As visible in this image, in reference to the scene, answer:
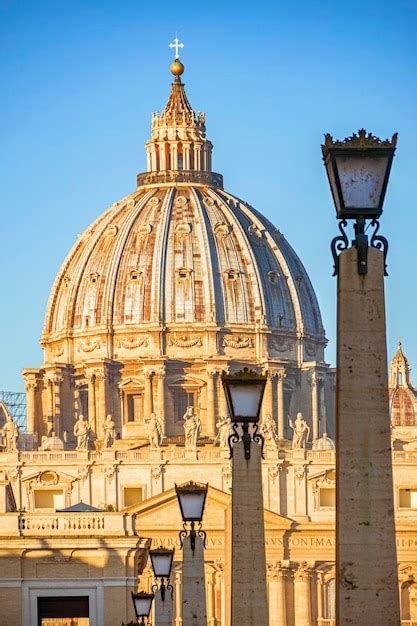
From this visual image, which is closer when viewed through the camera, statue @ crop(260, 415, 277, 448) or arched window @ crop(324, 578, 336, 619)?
arched window @ crop(324, 578, 336, 619)

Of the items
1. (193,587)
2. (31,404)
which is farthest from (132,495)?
(193,587)

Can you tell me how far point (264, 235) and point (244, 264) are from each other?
336cm

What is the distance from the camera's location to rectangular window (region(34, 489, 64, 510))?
125 m

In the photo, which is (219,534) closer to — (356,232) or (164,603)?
(164,603)

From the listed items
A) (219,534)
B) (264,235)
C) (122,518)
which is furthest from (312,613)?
(122,518)

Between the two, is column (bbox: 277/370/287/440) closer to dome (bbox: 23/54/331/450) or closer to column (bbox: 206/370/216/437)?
dome (bbox: 23/54/331/450)

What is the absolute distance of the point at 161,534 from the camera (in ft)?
378

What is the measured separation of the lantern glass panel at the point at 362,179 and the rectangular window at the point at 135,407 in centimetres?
13375

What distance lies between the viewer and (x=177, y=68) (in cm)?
16925

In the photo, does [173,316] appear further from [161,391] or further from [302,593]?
[302,593]

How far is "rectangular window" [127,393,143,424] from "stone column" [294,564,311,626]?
32.4 meters

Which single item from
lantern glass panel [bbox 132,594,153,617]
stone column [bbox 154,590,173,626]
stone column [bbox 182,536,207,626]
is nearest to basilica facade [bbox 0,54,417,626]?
lantern glass panel [bbox 132,594,153,617]

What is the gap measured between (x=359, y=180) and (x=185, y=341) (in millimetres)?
138376

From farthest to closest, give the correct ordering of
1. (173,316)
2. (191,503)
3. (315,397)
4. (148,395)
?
(173,316) < (315,397) < (148,395) < (191,503)
